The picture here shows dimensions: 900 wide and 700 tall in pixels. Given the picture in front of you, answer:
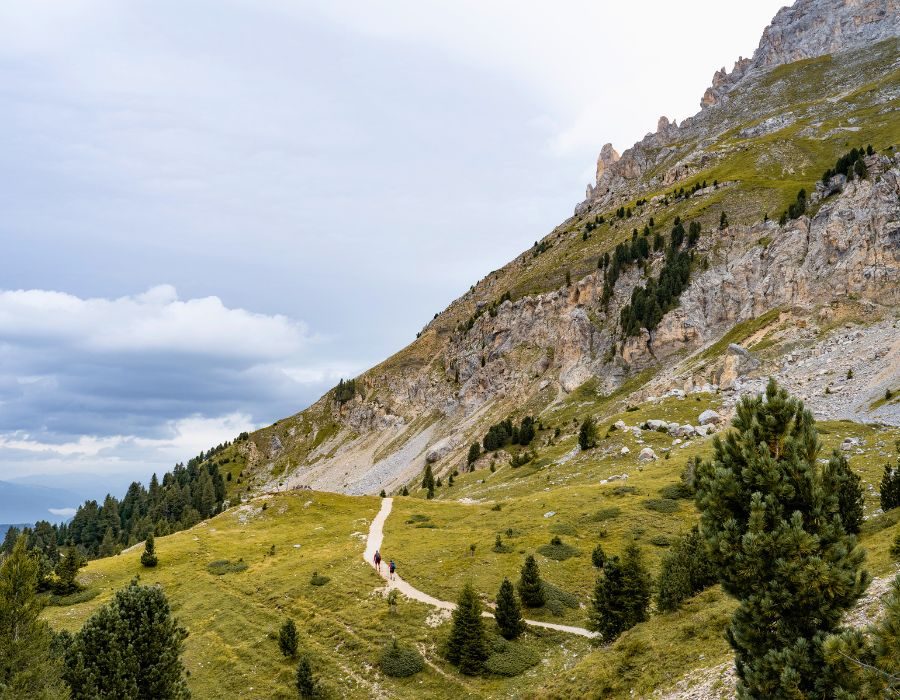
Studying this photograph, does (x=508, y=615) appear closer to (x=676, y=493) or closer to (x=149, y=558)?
(x=676, y=493)

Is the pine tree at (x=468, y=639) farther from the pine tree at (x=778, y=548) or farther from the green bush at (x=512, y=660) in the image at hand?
the pine tree at (x=778, y=548)

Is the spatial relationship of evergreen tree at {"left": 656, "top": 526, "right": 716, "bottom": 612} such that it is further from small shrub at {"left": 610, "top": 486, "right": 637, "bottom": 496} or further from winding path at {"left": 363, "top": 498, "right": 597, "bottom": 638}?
small shrub at {"left": 610, "top": 486, "right": 637, "bottom": 496}

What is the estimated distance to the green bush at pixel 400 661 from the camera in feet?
97.3

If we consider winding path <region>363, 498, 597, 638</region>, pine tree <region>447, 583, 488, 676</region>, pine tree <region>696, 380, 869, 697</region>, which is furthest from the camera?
winding path <region>363, 498, 597, 638</region>

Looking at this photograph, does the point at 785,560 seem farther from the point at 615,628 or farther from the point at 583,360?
the point at 583,360

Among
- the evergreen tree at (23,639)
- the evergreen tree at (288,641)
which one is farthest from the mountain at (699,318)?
the evergreen tree at (23,639)

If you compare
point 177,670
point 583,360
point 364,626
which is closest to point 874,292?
point 583,360

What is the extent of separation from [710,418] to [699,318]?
48947mm

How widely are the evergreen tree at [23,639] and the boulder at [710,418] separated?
227 ft

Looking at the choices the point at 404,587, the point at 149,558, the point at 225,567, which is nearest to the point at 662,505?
the point at 404,587

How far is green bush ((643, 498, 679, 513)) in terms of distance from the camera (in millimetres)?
46562

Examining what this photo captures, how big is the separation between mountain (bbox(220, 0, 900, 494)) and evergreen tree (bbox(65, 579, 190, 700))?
67.2m

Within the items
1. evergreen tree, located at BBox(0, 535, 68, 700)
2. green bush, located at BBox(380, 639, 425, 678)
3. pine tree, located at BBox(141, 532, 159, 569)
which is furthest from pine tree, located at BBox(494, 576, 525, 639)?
pine tree, located at BBox(141, 532, 159, 569)

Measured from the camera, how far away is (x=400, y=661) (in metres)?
30.4
